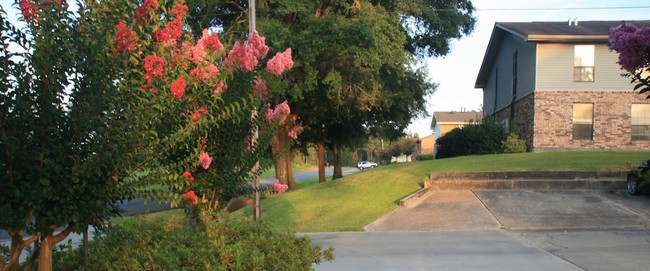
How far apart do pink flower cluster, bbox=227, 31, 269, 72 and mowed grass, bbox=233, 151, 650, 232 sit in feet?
23.3

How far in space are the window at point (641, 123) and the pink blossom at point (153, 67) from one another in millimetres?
23369

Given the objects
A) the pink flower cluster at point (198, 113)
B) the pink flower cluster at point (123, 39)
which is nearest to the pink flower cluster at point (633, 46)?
the pink flower cluster at point (198, 113)

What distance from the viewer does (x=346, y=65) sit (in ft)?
61.8

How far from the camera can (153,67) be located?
11.1 ft

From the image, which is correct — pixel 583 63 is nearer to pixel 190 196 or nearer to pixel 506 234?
pixel 506 234

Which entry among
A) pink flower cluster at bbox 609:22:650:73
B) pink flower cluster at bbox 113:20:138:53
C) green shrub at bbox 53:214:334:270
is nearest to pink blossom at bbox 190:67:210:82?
pink flower cluster at bbox 113:20:138:53

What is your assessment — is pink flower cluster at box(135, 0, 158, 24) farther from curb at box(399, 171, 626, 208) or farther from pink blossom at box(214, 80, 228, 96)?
curb at box(399, 171, 626, 208)

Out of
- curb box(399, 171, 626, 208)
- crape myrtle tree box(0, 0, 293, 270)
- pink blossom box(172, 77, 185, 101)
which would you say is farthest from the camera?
curb box(399, 171, 626, 208)

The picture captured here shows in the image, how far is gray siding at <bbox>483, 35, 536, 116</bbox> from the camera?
2356cm

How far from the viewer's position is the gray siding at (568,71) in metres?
22.0

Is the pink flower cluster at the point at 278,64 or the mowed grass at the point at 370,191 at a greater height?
the pink flower cluster at the point at 278,64

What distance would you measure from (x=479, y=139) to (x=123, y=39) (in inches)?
892

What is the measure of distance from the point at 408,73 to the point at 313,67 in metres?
6.00

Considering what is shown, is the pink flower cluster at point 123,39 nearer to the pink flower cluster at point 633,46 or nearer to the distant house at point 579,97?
the pink flower cluster at point 633,46
